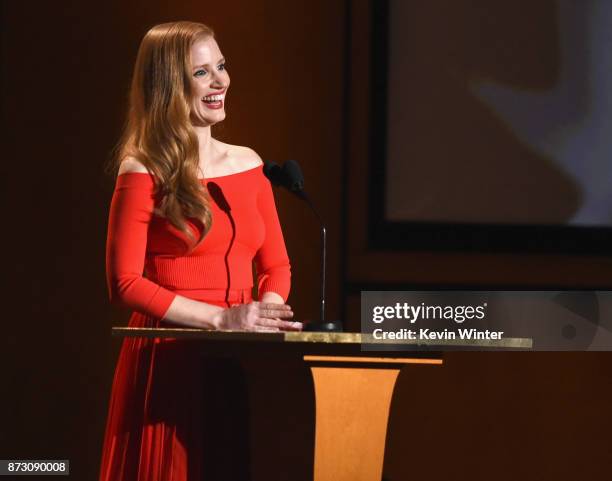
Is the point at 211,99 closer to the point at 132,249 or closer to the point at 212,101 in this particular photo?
the point at 212,101

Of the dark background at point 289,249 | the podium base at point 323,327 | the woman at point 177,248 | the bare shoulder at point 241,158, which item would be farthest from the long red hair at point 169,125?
the dark background at point 289,249

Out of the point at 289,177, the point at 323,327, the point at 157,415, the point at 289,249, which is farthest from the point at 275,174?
the point at 289,249

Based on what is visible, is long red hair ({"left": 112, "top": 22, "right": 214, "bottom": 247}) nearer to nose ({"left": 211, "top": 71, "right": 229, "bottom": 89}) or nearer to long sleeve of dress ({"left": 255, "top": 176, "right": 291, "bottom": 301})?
nose ({"left": 211, "top": 71, "right": 229, "bottom": 89})

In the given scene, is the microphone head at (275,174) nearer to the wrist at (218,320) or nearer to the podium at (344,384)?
the wrist at (218,320)

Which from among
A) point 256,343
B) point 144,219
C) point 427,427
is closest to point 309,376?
point 256,343

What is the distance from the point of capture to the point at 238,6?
3250mm

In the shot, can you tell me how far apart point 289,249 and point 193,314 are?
133 centimetres

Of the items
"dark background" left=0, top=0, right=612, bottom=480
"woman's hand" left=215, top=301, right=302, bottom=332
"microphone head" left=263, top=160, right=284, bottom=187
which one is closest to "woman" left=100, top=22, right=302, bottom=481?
"woman's hand" left=215, top=301, right=302, bottom=332

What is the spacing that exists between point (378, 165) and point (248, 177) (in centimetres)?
112

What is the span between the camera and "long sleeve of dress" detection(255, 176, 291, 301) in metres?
2.29

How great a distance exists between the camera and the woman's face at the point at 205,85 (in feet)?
7.21

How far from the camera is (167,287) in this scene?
2.05m

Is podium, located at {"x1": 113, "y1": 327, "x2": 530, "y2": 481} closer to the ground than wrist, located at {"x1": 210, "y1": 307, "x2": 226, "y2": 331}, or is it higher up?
closer to the ground

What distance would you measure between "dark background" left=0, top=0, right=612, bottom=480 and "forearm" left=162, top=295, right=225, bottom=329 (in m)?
1.29
